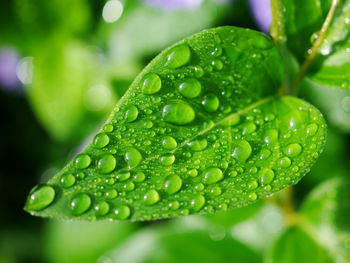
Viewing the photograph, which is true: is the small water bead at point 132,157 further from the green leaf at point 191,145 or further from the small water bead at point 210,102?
the small water bead at point 210,102

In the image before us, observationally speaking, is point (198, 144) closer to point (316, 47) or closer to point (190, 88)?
point (190, 88)

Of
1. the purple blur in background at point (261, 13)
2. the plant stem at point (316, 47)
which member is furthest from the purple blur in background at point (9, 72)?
the plant stem at point (316, 47)

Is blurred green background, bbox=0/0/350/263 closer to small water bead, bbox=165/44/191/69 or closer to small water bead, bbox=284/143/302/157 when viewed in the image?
small water bead, bbox=284/143/302/157

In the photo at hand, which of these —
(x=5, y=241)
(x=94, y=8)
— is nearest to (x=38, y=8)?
(x=94, y=8)

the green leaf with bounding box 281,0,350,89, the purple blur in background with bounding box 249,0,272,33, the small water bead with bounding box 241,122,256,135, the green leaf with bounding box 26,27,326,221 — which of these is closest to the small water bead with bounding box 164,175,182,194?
the green leaf with bounding box 26,27,326,221

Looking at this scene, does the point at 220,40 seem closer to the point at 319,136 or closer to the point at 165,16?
the point at 319,136
